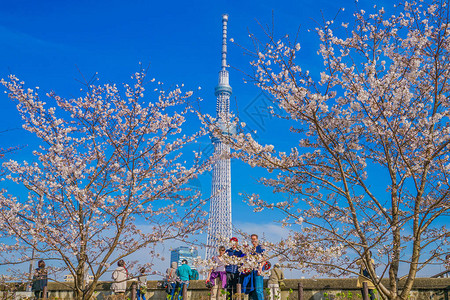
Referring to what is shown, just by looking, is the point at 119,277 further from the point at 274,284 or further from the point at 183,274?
the point at 274,284

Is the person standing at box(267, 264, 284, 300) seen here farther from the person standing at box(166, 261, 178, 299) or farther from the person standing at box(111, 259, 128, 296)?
the person standing at box(111, 259, 128, 296)

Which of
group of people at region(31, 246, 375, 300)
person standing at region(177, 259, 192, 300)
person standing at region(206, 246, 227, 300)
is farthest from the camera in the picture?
person standing at region(177, 259, 192, 300)

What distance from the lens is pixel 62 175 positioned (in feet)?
27.8

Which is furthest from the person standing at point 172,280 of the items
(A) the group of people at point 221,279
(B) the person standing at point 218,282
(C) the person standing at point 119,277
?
(B) the person standing at point 218,282

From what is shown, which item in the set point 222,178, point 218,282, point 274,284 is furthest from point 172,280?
point 222,178

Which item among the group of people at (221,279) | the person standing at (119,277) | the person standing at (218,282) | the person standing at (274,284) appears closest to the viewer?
the group of people at (221,279)

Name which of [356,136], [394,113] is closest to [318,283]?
[356,136]

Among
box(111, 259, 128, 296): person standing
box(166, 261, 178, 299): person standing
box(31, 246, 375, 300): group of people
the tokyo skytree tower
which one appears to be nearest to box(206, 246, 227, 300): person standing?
box(31, 246, 375, 300): group of people

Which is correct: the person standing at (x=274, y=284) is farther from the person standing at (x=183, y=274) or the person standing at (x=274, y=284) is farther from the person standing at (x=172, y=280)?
the person standing at (x=172, y=280)

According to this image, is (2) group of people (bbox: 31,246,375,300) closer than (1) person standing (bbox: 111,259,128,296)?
Yes

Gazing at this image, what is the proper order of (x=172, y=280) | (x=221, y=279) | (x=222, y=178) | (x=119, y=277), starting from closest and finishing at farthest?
1. (x=221, y=279)
2. (x=119, y=277)
3. (x=172, y=280)
4. (x=222, y=178)

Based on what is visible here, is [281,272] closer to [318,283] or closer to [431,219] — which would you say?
[318,283]

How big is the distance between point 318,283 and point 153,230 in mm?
4799

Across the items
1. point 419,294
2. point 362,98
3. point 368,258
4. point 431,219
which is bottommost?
point 419,294
